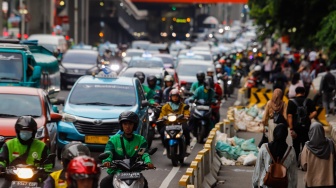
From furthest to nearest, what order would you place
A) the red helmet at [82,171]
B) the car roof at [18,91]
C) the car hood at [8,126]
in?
the car roof at [18,91] → the car hood at [8,126] → the red helmet at [82,171]

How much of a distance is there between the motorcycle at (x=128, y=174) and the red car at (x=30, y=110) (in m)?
6.49

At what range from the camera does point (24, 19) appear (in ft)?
253

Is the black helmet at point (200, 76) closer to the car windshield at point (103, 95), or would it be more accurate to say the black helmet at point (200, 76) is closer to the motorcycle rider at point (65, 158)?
the car windshield at point (103, 95)

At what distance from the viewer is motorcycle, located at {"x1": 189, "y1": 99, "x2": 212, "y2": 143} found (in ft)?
85.0

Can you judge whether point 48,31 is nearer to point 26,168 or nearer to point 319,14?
point 319,14

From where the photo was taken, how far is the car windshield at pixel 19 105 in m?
19.3

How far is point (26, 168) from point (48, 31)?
8320 cm

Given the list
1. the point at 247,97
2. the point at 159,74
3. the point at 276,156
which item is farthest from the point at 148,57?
the point at 276,156

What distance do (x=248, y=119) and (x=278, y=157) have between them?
1838 cm

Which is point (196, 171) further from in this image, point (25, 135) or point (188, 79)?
point (188, 79)

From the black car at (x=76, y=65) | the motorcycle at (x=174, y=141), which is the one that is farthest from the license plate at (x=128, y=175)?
the black car at (x=76, y=65)

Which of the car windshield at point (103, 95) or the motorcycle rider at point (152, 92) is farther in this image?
the motorcycle rider at point (152, 92)

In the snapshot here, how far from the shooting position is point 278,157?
13.5 metres

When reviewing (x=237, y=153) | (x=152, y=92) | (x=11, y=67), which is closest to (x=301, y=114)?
(x=237, y=153)
